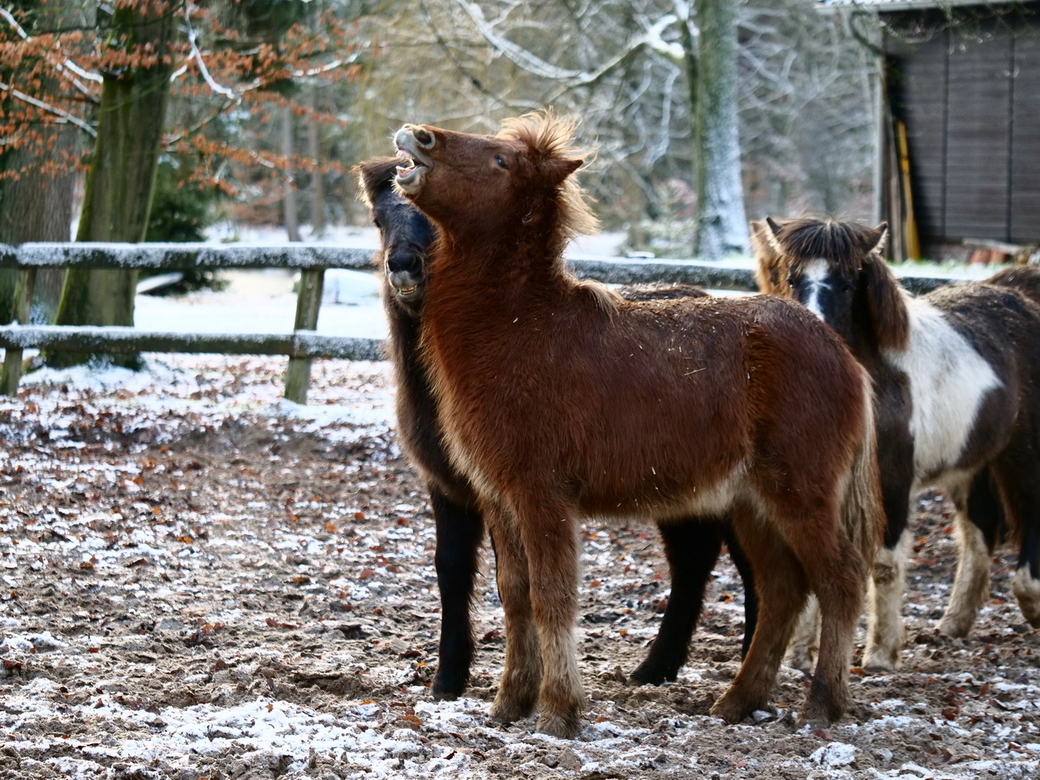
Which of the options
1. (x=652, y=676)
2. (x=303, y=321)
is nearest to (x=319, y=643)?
(x=652, y=676)

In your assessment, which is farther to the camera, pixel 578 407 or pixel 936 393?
pixel 936 393

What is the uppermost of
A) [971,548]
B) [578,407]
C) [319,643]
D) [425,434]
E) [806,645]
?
[578,407]

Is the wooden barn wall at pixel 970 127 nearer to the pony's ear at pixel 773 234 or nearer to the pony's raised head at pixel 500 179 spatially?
the pony's ear at pixel 773 234

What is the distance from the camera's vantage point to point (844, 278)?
16.4 feet

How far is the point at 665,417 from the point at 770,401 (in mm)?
394

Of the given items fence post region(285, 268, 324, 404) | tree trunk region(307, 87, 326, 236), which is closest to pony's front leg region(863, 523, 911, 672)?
fence post region(285, 268, 324, 404)

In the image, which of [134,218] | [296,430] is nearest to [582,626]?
[296,430]

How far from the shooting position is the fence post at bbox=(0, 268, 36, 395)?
9.49 metres

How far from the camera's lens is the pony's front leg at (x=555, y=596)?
369 cm

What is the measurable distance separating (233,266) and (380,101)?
11544mm

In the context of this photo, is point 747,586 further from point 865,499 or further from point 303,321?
point 303,321

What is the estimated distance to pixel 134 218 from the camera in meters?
11.0

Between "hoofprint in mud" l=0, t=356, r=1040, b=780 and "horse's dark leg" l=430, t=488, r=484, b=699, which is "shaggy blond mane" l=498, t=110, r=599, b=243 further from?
"hoofprint in mud" l=0, t=356, r=1040, b=780

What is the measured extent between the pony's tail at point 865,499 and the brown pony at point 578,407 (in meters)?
0.02
